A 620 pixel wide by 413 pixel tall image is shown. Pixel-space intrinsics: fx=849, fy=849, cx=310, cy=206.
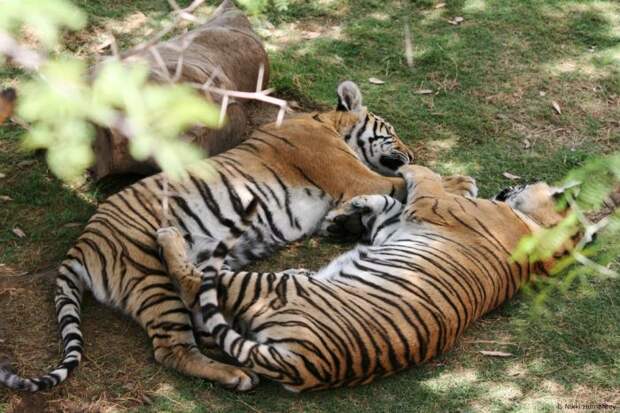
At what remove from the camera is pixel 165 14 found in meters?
7.42

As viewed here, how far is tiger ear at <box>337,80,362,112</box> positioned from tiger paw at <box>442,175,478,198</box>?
88cm

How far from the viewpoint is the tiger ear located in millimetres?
5793

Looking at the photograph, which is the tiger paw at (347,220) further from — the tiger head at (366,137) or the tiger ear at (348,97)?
the tiger ear at (348,97)

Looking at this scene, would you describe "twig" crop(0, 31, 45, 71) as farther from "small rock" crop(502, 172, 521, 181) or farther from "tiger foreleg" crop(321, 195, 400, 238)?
"small rock" crop(502, 172, 521, 181)

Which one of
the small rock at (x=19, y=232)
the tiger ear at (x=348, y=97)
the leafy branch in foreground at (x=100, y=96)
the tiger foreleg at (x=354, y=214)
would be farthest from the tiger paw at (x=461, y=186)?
the leafy branch in foreground at (x=100, y=96)

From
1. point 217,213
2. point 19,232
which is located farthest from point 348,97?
point 19,232

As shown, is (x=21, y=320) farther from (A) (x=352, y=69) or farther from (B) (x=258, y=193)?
(A) (x=352, y=69)

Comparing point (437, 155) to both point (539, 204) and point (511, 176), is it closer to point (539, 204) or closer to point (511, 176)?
point (511, 176)

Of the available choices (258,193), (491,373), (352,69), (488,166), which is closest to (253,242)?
(258,193)

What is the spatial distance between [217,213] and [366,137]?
139 cm

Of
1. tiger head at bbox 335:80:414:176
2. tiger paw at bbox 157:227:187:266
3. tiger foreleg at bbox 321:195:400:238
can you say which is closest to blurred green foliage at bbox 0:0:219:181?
tiger paw at bbox 157:227:187:266

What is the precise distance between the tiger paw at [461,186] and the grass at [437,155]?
A: 443mm

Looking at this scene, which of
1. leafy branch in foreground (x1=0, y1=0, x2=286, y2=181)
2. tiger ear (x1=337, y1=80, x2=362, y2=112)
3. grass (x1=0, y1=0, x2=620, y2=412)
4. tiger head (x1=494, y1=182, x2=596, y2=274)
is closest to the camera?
leafy branch in foreground (x1=0, y1=0, x2=286, y2=181)

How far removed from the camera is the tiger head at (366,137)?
19.0ft
